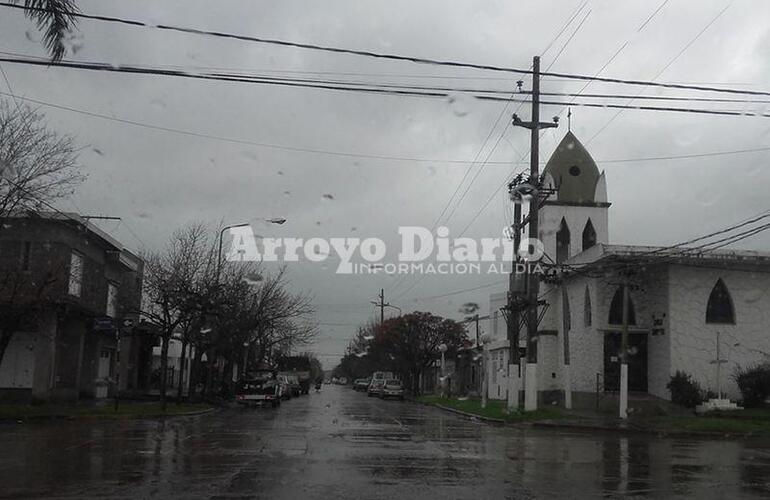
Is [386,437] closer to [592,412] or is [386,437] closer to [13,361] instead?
[592,412]

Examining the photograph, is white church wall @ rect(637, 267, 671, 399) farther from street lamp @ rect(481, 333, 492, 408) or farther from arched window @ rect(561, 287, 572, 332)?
street lamp @ rect(481, 333, 492, 408)

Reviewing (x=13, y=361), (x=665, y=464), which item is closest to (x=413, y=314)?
(x=13, y=361)

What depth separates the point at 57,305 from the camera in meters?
29.6

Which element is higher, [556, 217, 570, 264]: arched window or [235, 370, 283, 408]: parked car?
[556, 217, 570, 264]: arched window

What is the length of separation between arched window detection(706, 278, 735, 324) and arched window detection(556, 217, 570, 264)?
38.0 ft

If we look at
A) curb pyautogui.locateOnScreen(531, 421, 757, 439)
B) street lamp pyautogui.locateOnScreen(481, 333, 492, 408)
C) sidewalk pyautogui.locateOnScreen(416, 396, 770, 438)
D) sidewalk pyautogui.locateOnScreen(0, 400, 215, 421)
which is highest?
street lamp pyautogui.locateOnScreen(481, 333, 492, 408)

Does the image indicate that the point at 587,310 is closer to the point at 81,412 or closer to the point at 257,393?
the point at 257,393

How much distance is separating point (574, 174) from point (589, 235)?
3.61 metres

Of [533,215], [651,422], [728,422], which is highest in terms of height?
[533,215]

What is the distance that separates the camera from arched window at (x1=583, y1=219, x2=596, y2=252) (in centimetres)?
4441

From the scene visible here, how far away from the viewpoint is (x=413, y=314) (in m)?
60.9

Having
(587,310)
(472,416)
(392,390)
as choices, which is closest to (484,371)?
(587,310)

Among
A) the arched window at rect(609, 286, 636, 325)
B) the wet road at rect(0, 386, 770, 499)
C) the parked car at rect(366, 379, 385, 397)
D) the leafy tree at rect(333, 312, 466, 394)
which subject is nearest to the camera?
the wet road at rect(0, 386, 770, 499)

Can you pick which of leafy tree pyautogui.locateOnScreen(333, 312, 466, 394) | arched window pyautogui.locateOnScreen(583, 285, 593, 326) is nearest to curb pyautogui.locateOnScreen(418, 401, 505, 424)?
arched window pyautogui.locateOnScreen(583, 285, 593, 326)
